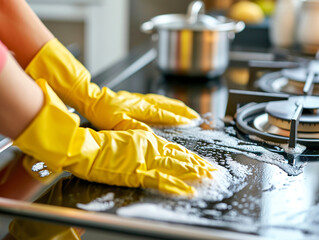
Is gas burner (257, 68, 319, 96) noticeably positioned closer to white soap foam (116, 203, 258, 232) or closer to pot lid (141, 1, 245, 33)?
pot lid (141, 1, 245, 33)

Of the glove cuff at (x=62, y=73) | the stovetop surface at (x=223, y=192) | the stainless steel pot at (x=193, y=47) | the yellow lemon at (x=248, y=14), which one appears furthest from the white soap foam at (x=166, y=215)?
the yellow lemon at (x=248, y=14)

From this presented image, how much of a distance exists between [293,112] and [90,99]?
1.28ft

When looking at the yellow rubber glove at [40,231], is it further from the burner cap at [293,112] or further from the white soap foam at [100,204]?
the burner cap at [293,112]

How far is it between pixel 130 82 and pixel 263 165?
1.81 ft

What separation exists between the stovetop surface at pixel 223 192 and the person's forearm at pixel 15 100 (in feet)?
0.31

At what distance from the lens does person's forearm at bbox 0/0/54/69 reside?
78cm

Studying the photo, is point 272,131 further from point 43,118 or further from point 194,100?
point 43,118

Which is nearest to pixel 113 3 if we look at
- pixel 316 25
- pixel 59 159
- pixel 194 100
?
pixel 316 25

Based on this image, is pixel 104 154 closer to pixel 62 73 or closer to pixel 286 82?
pixel 62 73

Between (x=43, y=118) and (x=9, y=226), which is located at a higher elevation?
(x=43, y=118)

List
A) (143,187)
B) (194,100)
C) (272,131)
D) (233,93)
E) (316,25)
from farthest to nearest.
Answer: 1. (316,25)
2. (194,100)
3. (233,93)
4. (272,131)
5. (143,187)

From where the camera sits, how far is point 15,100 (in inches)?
22.0

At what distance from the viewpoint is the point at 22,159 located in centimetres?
69

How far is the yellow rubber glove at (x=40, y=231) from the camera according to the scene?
52cm
